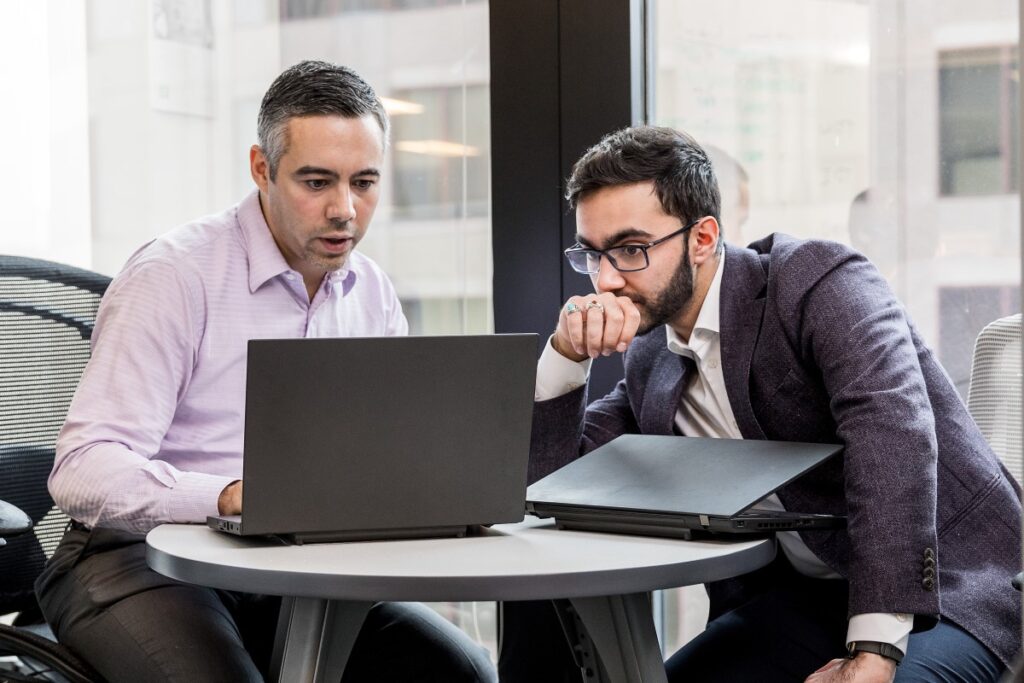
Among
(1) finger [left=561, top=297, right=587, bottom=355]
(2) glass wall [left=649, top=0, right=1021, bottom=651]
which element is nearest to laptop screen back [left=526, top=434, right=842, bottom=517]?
(1) finger [left=561, top=297, right=587, bottom=355]

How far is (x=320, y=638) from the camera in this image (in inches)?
54.0

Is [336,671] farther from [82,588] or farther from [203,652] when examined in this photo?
[82,588]

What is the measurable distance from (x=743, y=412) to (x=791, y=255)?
254 mm

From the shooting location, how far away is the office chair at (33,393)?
1.89m

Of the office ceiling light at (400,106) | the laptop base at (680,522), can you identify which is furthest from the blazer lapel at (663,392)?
the office ceiling light at (400,106)

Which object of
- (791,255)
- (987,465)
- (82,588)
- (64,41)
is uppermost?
(64,41)

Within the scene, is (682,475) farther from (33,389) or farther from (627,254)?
(33,389)

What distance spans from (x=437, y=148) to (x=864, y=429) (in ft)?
4.79

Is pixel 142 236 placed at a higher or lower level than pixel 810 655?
higher

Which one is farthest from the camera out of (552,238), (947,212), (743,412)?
(552,238)

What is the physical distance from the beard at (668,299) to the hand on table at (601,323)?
26 millimetres

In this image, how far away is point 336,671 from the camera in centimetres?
139

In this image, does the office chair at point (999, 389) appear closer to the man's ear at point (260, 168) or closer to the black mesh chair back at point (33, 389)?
the man's ear at point (260, 168)

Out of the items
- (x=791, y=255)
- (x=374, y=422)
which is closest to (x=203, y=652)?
(x=374, y=422)
